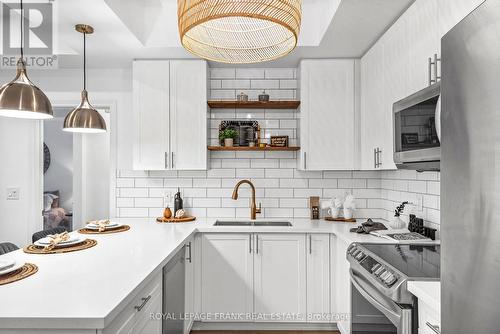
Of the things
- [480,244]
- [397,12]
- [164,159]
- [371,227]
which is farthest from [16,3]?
[371,227]

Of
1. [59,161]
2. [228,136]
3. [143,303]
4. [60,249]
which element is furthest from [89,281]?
[59,161]

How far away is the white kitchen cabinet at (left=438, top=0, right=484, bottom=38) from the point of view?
1435 millimetres

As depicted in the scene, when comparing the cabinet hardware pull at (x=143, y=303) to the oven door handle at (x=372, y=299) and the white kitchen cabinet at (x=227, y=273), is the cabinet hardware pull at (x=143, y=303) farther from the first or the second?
the white kitchen cabinet at (x=227, y=273)

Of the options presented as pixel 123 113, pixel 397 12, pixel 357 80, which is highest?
pixel 397 12

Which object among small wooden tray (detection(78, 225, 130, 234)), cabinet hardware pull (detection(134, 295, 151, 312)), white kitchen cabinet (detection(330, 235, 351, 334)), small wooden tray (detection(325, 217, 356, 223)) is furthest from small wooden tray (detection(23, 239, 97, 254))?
small wooden tray (detection(325, 217, 356, 223))

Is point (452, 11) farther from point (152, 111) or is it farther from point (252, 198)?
point (152, 111)

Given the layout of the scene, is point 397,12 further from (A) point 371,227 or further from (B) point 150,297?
(B) point 150,297

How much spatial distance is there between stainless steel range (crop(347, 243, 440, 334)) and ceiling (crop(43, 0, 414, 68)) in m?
1.49

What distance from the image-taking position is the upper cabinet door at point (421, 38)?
5.65ft

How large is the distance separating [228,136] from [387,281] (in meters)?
2.02

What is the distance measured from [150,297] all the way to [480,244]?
1.41 meters

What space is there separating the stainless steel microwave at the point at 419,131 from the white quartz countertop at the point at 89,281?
735 mm

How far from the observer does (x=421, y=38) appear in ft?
6.09

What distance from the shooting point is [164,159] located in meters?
2.98
